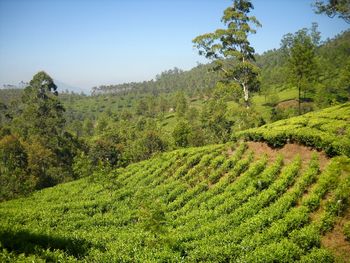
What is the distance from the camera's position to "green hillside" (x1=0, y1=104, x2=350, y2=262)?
16145 millimetres

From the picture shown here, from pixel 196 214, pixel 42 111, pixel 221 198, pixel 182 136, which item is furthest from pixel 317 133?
pixel 42 111

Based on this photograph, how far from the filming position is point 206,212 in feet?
76.9

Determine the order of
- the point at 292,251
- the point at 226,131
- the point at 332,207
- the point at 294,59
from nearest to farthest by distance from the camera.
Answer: the point at 292,251, the point at 332,207, the point at 226,131, the point at 294,59

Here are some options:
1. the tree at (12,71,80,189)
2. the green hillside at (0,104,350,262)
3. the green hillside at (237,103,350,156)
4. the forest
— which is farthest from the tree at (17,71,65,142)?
the green hillside at (237,103,350,156)

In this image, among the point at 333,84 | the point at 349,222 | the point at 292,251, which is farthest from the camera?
the point at 333,84

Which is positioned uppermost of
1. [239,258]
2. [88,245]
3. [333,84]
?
[333,84]

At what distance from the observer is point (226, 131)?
55.5 metres

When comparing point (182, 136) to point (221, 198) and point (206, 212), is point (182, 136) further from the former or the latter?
point (206, 212)

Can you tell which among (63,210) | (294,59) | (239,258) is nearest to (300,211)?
(239,258)

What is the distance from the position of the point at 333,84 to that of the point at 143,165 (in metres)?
63.8

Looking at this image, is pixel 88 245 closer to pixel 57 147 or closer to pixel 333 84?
pixel 57 147

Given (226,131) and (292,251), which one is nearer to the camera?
(292,251)

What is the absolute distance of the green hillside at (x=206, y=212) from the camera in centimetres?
Answer: 1615

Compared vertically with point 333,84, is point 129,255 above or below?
below
